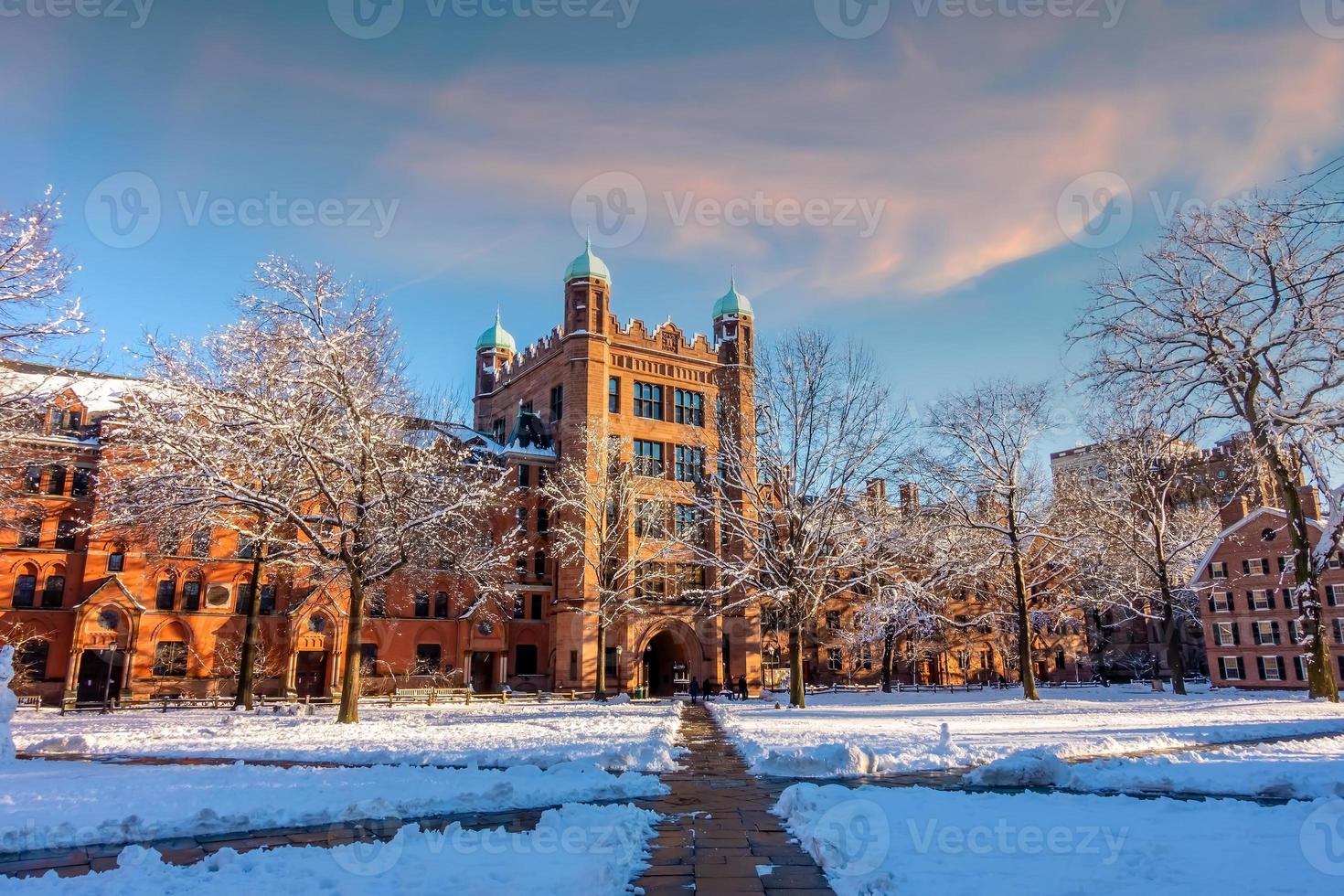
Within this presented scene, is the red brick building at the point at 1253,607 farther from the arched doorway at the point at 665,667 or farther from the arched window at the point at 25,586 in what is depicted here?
the arched window at the point at 25,586

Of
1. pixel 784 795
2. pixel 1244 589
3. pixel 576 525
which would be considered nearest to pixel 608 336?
pixel 576 525

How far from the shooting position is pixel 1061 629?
64.2 m

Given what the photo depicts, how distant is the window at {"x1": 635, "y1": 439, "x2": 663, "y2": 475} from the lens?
4634 centimetres

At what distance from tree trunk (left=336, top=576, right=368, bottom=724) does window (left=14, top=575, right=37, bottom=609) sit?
27773mm

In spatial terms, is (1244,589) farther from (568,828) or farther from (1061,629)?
(568,828)

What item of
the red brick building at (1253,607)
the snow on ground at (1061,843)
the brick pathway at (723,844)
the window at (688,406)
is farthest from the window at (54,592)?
the red brick building at (1253,607)

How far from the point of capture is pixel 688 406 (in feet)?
162

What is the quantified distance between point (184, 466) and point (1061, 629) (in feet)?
205

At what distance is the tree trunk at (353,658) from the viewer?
21.0m

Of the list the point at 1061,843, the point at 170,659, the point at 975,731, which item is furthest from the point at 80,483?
the point at 1061,843

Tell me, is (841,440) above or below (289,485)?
above

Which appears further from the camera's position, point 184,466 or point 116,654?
point 116,654

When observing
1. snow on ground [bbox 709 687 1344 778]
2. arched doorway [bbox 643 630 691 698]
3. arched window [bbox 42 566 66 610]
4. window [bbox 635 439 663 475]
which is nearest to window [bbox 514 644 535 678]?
arched doorway [bbox 643 630 691 698]

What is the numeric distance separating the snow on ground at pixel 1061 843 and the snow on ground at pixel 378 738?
5032 millimetres
